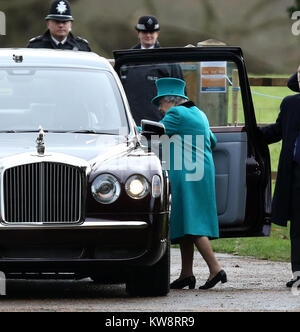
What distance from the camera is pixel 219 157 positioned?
1018 cm

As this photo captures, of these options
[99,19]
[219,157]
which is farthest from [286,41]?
[219,157]

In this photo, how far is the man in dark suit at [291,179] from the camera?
32.1 ft

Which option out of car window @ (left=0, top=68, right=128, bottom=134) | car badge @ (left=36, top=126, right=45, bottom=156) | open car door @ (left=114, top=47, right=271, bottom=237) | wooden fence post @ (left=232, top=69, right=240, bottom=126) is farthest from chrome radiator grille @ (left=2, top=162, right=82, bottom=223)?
wooden fence post @ (left=232, top=69, right=240, bottom=126)

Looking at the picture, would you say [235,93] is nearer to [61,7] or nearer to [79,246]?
[61,7]

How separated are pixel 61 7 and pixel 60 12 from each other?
17 centimetres

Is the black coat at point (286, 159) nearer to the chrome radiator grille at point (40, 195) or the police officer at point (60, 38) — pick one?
the chrome radiator grille at point (40, 195)

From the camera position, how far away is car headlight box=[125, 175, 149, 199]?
814 centimetres

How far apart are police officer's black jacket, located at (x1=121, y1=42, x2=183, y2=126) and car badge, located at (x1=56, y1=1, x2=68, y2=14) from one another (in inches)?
84.4

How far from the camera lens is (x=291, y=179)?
32.3 feet

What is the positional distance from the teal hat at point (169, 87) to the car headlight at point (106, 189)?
1.72 metres
